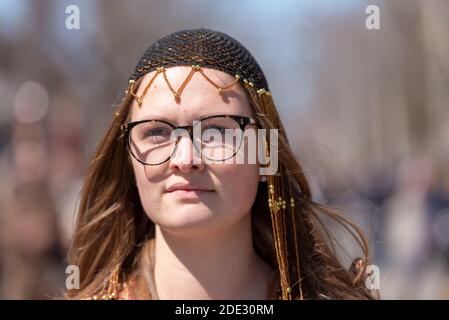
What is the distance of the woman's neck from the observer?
2.54m

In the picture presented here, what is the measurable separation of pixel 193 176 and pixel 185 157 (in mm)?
74

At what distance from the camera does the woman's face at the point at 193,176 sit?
240 centimetres

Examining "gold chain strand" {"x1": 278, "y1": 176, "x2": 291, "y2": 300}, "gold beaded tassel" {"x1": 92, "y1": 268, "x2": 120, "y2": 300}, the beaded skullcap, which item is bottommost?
"gold beaded tassel" {"x1": 92, "y1": 268, "x2": 120, "y2": 300}

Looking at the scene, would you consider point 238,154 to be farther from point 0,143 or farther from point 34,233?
point 0,143

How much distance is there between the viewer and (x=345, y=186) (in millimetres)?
3340

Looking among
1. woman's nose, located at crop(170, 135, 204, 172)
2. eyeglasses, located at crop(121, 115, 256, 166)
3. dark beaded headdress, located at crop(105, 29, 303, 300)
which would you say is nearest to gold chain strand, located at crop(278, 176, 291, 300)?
dark beaded headdress, located at crop(105, 29, 303, 300)

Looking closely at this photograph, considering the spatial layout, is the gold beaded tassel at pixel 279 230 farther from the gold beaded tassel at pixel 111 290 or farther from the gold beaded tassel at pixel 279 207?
the gold beaded tassel at pixel 111 290

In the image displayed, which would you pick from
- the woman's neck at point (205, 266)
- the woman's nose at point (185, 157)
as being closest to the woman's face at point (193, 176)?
the woman's nose at point (185, 157)

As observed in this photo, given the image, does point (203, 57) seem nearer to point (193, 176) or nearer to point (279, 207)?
point (193, 176)

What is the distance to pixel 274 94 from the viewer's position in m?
4.58

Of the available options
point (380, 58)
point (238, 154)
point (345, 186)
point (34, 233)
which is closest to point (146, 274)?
point (238, 154)

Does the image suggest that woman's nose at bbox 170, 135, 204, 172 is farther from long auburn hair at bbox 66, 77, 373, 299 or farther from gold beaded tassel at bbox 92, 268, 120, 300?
gold beaded tassel at bbox 92, 268, 120, 300

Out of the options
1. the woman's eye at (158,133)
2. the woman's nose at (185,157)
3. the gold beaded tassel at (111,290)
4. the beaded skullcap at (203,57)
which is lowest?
the gold beaded tassel at (111,290)

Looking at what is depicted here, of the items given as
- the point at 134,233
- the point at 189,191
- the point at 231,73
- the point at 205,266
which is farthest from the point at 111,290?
the point at 231,73
